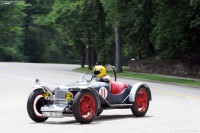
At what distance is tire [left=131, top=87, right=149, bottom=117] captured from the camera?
48.9 feet

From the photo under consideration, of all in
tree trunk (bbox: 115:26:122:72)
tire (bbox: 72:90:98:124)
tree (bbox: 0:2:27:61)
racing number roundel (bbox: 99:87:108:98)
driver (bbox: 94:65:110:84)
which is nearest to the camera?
tire (bbox: 72:90:98:124)

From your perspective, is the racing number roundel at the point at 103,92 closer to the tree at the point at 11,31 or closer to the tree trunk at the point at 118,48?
the tree trunk at the point at 118,48

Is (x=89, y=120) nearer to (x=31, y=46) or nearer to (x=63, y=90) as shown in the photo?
(x=63, y=90)

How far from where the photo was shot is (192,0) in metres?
31.6

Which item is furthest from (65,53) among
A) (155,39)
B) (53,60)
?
(155,39)

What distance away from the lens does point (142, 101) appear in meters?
15.2

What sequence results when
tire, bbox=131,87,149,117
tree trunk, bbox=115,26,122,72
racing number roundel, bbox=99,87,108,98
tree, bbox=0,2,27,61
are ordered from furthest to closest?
tree, bbox=0,2,27,61
tree trunk, bbox=115,26,122,72
tire, bbox=131,87,149,117
racing number roundel, bbox=99,87,108,98

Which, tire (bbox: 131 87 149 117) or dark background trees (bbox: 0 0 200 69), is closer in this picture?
tire (bbox: 131 87 149 117)

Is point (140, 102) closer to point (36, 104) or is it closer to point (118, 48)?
point (36, 104)

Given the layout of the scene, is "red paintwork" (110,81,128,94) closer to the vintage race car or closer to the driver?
the vintage race car

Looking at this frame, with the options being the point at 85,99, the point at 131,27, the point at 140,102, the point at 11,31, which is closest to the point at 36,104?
the point at 85,99

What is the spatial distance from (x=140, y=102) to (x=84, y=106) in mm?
2433

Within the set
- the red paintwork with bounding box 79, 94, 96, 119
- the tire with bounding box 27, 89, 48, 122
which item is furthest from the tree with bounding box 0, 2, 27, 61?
the red paintwork with bounding box 79, 94, 96, 119

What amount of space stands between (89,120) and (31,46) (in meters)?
75.1
